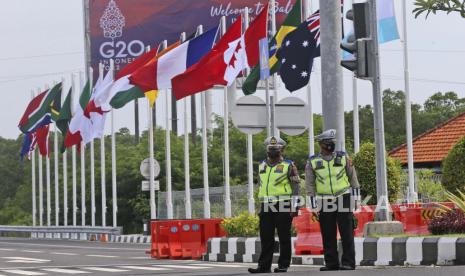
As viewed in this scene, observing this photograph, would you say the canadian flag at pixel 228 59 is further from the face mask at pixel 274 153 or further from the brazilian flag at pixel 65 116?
the brazilian flag at pixel 65 116

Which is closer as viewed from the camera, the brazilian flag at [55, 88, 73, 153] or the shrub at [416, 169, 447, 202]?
the shrub at [416, 169, 447, 202]

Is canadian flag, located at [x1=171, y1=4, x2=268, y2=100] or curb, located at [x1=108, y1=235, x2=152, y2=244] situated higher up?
canadian flag, located at [x1=171, y1=4, x2=268, y2=100]

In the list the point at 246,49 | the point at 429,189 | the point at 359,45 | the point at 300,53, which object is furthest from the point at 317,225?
the point at 429,189

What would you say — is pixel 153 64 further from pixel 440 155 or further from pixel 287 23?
pixel 440 155

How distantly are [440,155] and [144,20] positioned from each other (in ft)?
73.7

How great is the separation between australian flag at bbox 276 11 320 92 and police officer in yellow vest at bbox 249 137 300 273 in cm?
1156

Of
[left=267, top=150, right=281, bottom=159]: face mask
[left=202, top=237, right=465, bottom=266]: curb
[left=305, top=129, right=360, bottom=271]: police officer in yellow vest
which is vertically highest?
[left=267, top=150, right=281, bottom=159]: face mask

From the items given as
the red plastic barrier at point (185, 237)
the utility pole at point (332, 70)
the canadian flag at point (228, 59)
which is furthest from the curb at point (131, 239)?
the utility pole at point (332, 70)

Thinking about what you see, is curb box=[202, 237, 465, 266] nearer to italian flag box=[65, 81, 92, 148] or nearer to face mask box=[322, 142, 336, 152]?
face mask box=[322, 142, 336, 152]

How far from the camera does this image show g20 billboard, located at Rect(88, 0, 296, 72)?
2271 inches

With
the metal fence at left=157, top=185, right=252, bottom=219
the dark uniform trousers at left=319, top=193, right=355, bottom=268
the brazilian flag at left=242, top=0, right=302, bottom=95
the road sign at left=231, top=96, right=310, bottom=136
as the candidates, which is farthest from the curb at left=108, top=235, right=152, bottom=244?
the dark uniform trousers at left=319, top=193, right=355, bottom=268

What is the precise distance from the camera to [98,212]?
5994 centimetres

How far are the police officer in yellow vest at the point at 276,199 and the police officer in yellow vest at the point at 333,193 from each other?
0.46 meters

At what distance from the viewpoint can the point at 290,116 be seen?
68.4 feet
